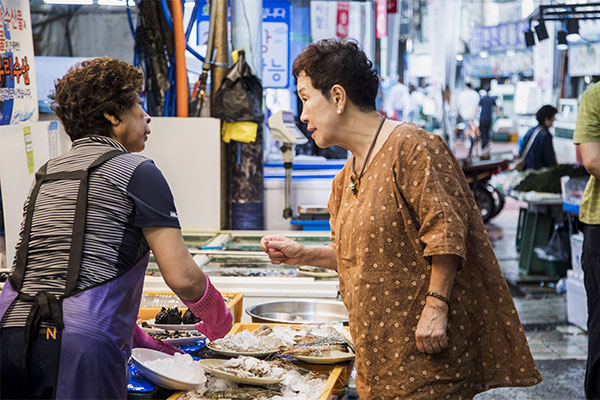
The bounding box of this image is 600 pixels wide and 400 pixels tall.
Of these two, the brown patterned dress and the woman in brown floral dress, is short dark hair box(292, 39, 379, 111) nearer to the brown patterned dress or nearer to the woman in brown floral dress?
the woman in brown floral dress

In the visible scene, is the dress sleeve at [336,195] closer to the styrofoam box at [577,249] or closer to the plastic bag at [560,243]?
the styrofoam box at [577,249]

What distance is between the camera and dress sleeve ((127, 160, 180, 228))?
2.07 metres

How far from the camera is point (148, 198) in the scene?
2.08 metres

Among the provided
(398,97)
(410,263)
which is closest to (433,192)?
(410,263)

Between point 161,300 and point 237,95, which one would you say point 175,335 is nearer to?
point 161,300

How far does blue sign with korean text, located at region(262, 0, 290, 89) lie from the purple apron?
6.19 metres

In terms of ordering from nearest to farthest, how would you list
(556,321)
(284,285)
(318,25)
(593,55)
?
(284,285), (556,321), (318,25), (593,55)

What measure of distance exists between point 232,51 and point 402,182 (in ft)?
13.0

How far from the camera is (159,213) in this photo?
82.1 inches

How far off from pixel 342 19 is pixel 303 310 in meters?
9.48

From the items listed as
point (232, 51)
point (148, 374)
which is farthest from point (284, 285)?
point (232, 51)

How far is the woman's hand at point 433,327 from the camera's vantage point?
2.23m

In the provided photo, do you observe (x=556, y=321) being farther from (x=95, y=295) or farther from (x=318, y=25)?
(x=318, y=25)

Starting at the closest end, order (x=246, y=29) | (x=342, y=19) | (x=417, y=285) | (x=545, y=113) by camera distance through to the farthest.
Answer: (x=417, y=285) < (x=246, y=29) < (x=545, y=113) < (x=342, y=19)
